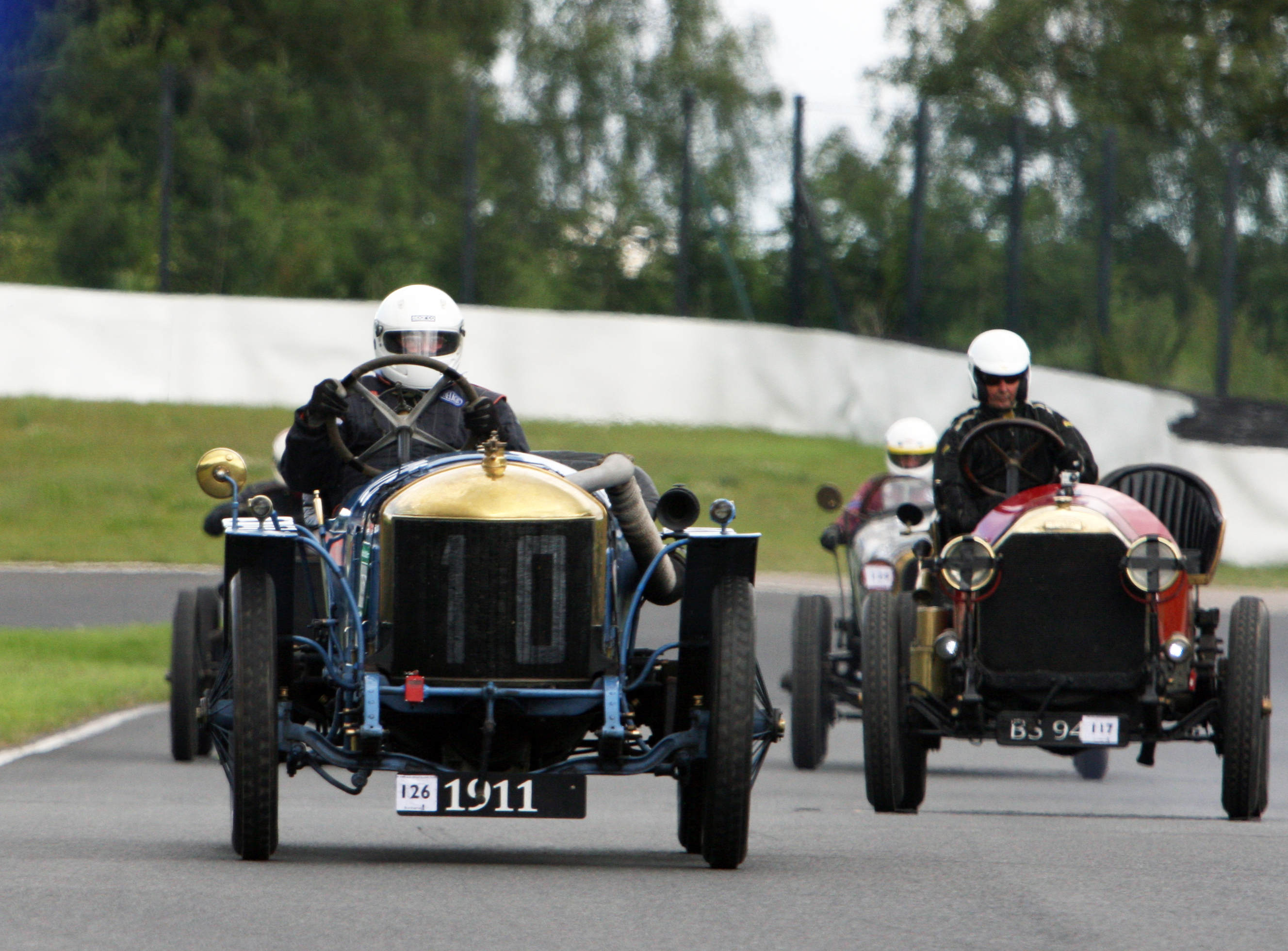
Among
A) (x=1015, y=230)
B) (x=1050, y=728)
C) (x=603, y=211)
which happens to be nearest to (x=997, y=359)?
(x=1050, y=728)

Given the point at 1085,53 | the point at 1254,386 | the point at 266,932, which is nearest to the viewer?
the point at 266,932

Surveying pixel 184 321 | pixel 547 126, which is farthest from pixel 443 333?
pixel 547 126

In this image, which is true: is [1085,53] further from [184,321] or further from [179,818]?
[179,818]

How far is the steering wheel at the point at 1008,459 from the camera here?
9852 millimetres

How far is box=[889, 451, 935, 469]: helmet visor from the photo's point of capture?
14477 millimetres

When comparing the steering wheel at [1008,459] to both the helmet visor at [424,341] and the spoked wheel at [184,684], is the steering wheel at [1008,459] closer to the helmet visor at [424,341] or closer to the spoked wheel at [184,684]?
the helmet visor at [424,341]

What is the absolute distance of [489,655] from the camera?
681 cm

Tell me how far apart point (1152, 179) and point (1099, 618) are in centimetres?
1849

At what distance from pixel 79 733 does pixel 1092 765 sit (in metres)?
5.30

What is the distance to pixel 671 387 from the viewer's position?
3009 cm

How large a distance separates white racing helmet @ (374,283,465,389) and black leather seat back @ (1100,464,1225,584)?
3.01 meters

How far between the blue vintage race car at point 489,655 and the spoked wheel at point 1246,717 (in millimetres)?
2636

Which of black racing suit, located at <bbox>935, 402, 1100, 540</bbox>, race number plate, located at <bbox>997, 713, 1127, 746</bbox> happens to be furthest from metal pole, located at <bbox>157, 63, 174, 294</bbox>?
race number plate, located at <bbox>997, 713, 1127, 746</bbox>

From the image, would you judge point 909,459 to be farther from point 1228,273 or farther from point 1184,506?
point 1228,273
